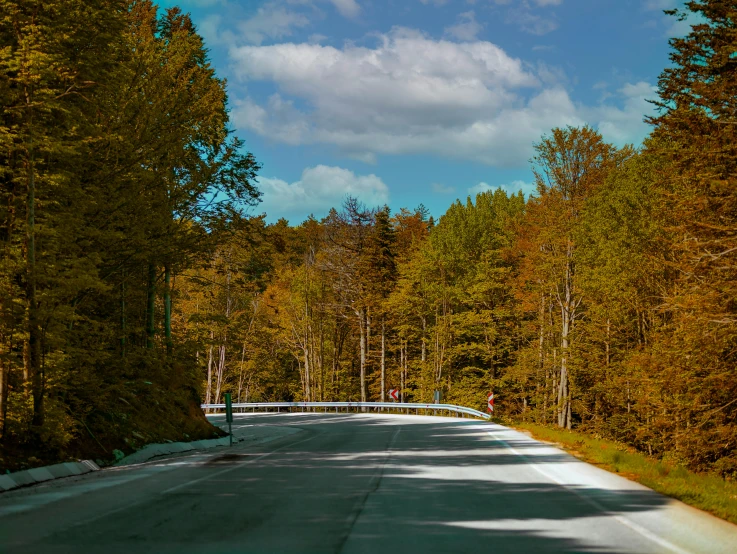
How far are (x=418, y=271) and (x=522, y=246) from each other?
31.6ft

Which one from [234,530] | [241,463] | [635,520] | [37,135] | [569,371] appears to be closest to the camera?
[234,530]

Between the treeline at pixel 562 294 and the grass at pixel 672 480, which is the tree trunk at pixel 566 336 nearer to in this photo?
the treeline at pixel 562 294

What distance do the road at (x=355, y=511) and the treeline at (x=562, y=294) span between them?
8.65 meters

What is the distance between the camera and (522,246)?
44.5 meters

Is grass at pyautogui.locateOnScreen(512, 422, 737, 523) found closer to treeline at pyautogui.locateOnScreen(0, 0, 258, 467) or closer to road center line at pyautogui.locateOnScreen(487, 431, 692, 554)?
road center line at pyautogui.locateOnScreen(487, 431, 692, 554)

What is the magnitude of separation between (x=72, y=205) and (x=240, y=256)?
51.6 ft

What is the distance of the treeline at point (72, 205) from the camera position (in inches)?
483

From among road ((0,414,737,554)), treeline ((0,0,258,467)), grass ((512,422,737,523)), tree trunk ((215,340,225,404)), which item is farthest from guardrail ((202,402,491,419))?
road ((0,414,737,554))

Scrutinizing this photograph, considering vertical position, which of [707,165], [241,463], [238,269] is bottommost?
[241,463]

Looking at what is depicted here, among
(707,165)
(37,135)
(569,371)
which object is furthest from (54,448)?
(569,371)

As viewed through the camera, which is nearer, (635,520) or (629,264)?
(635,520)

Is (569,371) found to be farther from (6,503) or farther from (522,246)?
(6,503)

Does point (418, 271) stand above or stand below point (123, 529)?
above

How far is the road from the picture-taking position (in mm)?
6543
